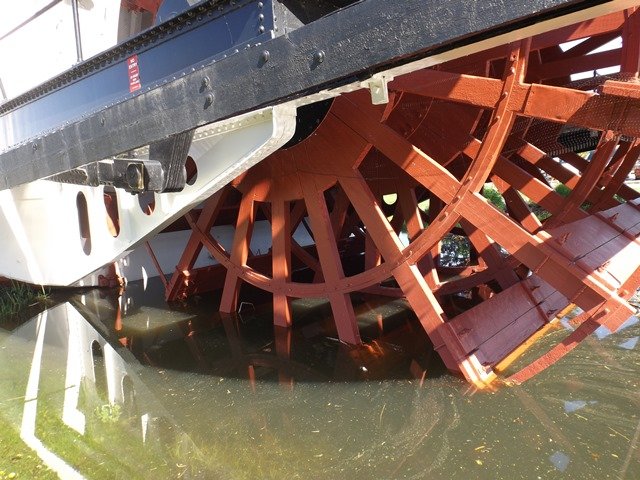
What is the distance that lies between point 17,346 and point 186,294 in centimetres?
209

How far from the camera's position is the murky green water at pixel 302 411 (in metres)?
2.68

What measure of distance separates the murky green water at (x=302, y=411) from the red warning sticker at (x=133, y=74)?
222cm

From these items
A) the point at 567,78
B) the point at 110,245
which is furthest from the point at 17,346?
the point at 567,78

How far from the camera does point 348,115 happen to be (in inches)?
160

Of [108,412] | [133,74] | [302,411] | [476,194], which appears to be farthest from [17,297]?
[476,194]

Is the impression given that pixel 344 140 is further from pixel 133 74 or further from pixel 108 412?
pixel 108 412

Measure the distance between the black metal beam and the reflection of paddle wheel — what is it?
5.40ft

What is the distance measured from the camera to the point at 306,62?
6.83 feet

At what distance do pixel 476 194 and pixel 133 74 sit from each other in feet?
8.30

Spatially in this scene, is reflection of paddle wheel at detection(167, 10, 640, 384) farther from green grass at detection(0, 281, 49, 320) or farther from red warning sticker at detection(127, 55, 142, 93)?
green grass at detection(0, 281, 49, 320)

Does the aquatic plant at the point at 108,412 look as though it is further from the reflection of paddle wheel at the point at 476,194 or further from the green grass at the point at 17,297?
the green grass at the point at 17,297

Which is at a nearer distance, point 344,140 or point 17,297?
point 344,140

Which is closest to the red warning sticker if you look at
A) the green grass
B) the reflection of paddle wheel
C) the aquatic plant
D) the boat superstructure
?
the boat superstructure

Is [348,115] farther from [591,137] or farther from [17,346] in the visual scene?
[591,137]
